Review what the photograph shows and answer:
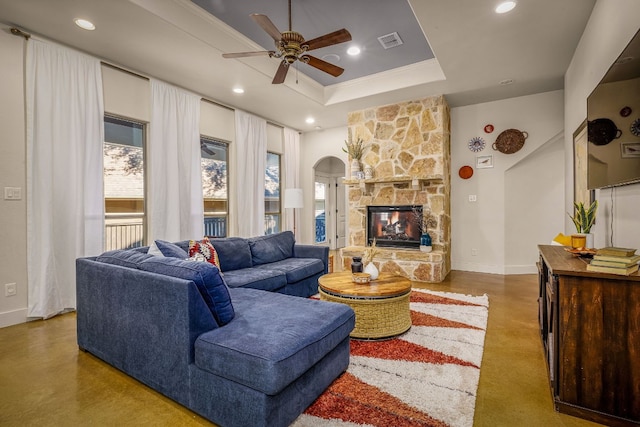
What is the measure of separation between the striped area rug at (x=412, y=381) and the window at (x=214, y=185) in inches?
138

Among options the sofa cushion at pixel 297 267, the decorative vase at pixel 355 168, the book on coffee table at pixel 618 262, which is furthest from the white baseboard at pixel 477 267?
the book on coffee table at pixel 618 262

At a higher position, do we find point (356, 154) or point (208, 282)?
point (356, 154)

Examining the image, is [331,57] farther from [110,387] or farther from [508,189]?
[110,387]

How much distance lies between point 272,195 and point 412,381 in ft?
16.4

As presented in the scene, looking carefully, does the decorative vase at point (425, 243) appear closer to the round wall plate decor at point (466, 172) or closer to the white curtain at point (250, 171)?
the round wall plate decor at point (466, 172)

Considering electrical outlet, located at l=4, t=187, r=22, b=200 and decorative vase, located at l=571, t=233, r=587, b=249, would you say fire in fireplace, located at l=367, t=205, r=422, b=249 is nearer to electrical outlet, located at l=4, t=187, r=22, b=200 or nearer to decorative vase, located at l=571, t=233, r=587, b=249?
decorative vase, located at l=571, t=233, r=587, b=249

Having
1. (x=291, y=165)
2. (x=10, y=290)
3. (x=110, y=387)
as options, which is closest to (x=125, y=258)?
(x=110, y=387)

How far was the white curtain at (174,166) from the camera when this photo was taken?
4.14m

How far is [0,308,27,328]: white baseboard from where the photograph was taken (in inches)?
117

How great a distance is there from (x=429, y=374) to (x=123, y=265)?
7.12 feet

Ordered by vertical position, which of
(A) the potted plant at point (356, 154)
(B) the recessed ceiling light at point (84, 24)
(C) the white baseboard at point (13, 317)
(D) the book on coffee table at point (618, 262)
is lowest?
(C) the white baseboard at point (13, 317)

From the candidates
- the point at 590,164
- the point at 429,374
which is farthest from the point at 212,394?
the point at 590,164

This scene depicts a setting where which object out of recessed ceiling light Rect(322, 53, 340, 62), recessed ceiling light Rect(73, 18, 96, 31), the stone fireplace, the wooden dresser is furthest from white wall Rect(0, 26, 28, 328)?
the wooden dresser

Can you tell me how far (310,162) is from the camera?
705cm
